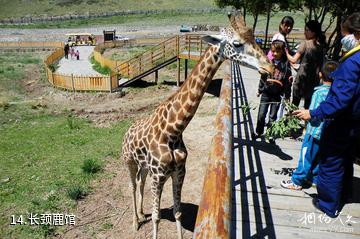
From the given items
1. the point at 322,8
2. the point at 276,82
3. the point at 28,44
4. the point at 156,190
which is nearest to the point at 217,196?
the point at 156,190

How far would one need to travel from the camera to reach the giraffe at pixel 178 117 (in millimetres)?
4523

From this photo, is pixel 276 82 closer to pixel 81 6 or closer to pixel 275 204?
pixel 275 204

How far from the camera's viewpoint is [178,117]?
17.6 ft

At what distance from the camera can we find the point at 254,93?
11422 millimetres

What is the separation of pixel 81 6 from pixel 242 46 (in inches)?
3862

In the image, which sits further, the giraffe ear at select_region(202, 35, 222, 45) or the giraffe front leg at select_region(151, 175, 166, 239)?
the giraffe front leg at select_region(151, 175, 166, 239)

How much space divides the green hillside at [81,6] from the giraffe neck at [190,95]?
90.6 meters

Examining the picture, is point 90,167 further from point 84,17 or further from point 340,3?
point 84,17

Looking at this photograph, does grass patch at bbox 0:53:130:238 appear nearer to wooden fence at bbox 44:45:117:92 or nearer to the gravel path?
wooden fence at bbox 44:45:117:92

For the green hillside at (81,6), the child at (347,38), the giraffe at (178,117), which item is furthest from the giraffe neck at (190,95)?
the green hillside at (81,6)

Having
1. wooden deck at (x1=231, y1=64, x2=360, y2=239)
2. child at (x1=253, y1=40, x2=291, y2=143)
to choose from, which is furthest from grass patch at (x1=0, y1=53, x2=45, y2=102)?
wooden deck at (x1=231, y1=64, x2=360, y2=239)

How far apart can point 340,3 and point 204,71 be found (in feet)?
64.0

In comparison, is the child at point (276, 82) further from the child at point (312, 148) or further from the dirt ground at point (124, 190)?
the dirt ground at point (124, 190)

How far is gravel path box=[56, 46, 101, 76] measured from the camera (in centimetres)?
2803
